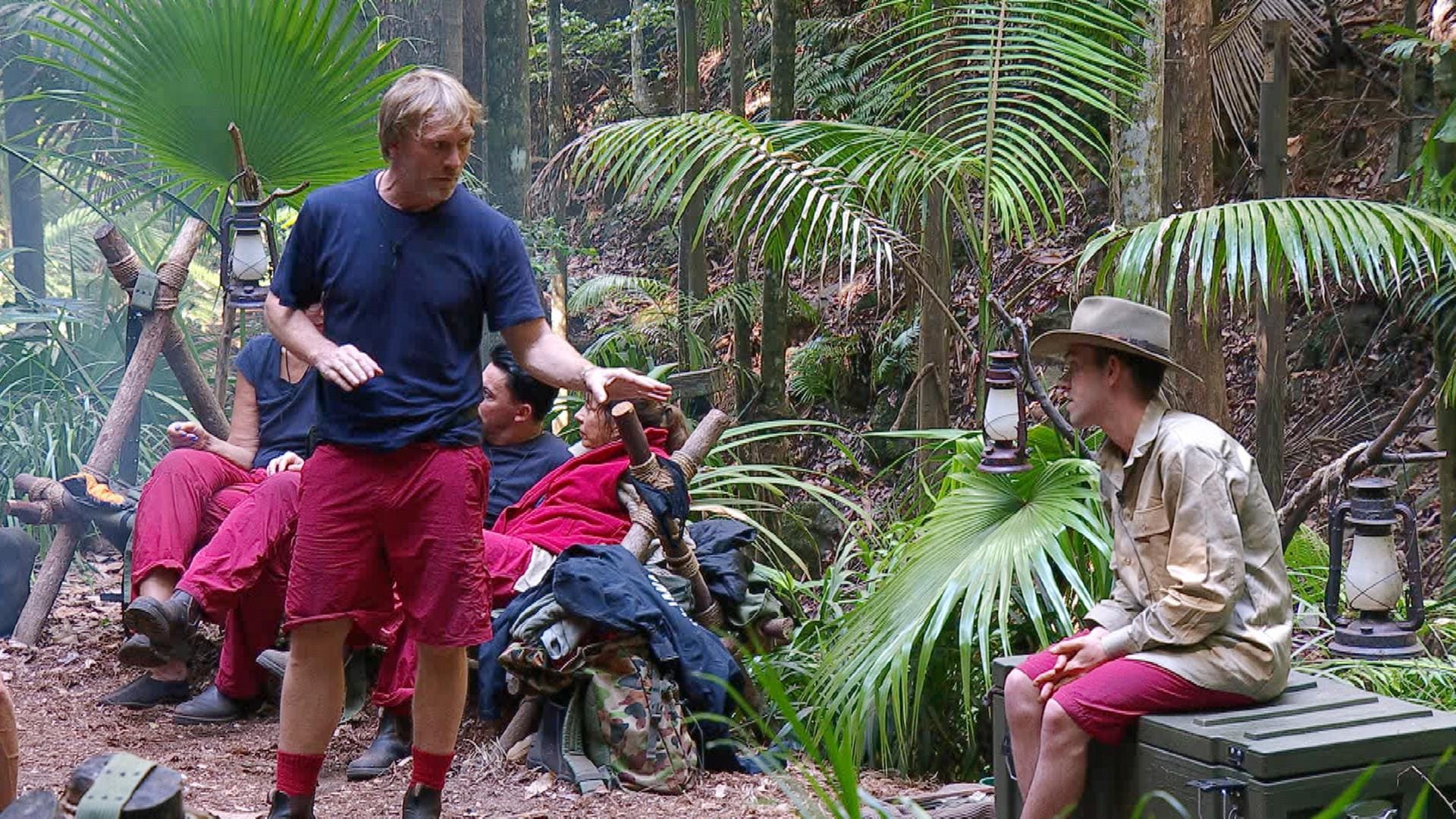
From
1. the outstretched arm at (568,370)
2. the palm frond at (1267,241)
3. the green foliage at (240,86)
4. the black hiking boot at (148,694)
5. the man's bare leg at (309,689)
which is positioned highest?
the green foliage at (240,86)

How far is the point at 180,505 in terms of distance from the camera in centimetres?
476

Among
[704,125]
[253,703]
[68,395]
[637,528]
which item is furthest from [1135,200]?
[68,395]

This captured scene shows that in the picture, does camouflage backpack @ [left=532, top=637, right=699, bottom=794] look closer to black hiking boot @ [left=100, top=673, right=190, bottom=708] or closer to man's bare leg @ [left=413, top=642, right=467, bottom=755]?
man's bare leg @ [left=413, top=642, right=467, bottom=755]

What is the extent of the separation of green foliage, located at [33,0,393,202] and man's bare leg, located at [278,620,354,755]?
9.72 feet

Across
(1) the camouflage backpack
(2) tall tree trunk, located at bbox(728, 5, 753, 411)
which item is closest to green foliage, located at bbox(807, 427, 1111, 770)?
(1) the camouflage backpack

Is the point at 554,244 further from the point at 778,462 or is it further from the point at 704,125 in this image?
the point at 704,125

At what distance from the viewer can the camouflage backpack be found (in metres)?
3.94

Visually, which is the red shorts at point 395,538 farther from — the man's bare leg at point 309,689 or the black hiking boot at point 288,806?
the black hiking boot at point 288,806

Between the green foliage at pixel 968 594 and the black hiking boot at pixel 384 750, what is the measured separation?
3.82 ft

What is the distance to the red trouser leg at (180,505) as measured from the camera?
463cm

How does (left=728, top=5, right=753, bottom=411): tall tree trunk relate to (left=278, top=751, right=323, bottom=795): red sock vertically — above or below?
above

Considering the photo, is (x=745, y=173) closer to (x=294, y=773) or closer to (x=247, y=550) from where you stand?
(x=247, y=550)

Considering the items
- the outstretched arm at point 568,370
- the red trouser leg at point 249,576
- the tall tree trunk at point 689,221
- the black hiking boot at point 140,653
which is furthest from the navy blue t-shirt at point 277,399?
the tall tree trunk at point 689,221

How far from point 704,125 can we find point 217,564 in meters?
2.16
